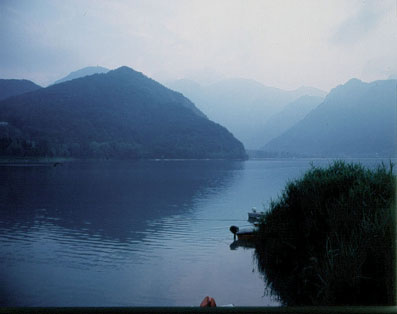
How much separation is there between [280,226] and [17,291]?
9.22m

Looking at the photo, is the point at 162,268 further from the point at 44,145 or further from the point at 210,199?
the point at 44,145

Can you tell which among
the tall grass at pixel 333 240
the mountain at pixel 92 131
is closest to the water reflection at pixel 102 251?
the tall grass at pixel 333 240

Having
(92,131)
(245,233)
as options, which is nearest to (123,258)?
(245,233)

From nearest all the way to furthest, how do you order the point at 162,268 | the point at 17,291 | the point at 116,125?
the point at 17,291, the point at 162,268, the point at 116,125

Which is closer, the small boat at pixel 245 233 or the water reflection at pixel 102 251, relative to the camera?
the water reflection at pixel 102 251

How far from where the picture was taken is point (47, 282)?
38.5 feet

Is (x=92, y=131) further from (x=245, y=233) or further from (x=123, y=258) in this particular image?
(x=123, y=258)

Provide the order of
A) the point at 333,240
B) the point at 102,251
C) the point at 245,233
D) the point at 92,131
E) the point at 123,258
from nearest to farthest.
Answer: the point at 333,240, the point at 123,258, the point at 102,251, the point at 245,233, the point at 92,131

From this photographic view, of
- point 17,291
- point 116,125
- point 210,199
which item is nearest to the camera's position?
point 17,291

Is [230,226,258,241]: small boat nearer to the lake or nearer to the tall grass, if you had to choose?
the lake

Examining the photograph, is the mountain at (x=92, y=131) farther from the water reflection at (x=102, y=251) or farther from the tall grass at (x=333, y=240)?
the tall grass at (x=333, y=240)

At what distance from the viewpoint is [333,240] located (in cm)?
999

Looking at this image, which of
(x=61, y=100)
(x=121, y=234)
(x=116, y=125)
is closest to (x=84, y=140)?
(x=116, y=125)

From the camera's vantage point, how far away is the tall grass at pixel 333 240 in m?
7.84
